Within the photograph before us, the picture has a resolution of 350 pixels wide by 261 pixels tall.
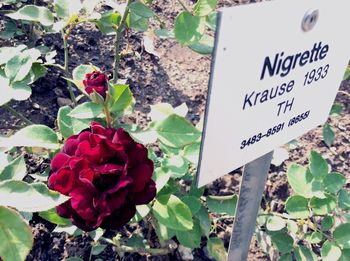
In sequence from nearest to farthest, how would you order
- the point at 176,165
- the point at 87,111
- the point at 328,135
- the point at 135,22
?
1. the point at 87,111
2. the point at 176,165
3. the point at 135,22
4. the point at 328,135

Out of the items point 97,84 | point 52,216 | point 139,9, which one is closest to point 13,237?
point 52,216

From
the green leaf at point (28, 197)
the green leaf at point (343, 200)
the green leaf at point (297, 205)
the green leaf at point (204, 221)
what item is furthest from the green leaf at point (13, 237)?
the green leaf at point (343, 200)

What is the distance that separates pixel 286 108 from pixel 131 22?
0.57 m

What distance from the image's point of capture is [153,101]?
72.0 inches

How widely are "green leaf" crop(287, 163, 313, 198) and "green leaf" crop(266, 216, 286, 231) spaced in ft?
0.35

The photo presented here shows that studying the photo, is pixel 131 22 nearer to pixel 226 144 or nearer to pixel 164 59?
pixel 226 144

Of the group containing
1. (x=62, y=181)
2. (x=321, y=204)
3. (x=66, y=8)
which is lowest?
(x=321, y=204)

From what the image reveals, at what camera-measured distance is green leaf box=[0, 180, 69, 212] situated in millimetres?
700

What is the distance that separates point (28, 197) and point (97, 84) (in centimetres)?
34

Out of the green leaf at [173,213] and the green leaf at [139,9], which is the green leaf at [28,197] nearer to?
the green leaf at [173,213]

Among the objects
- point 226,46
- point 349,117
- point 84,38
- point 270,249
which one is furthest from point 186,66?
point 226,46

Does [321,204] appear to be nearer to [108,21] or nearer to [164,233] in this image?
[164,233]

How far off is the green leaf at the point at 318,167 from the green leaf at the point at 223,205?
206mm

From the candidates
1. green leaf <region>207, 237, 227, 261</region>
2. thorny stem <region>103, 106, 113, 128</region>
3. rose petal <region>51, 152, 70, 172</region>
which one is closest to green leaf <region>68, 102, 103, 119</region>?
thorny stem <region>103, 106, 113, 128</region>
